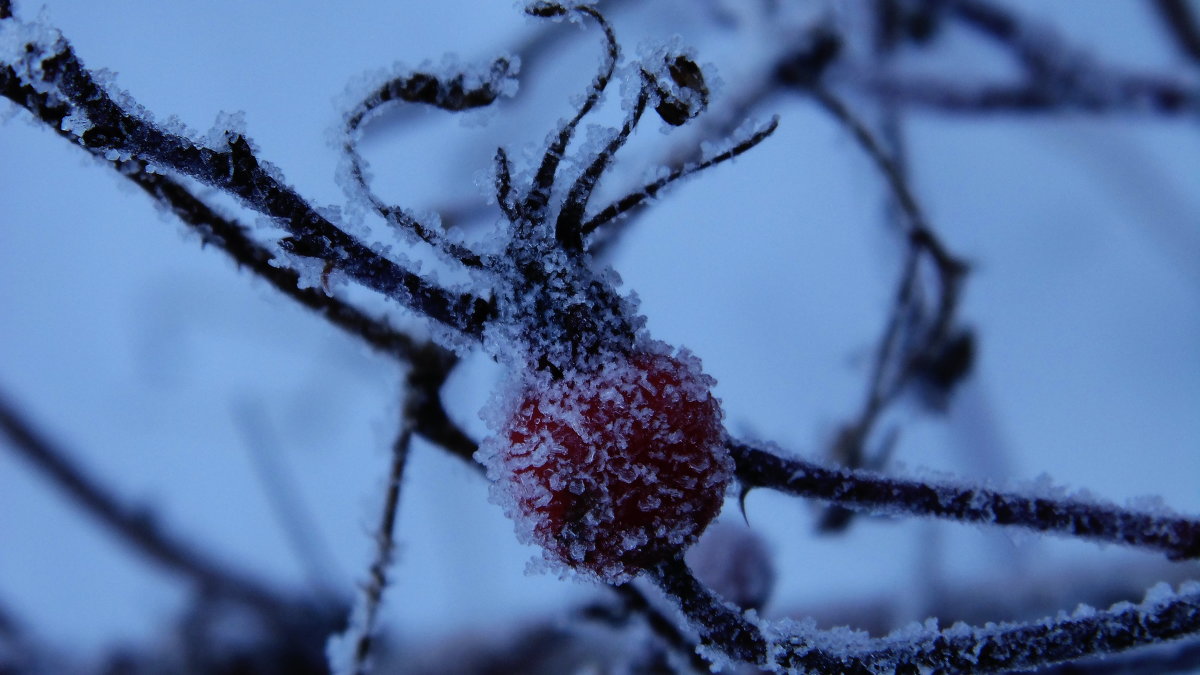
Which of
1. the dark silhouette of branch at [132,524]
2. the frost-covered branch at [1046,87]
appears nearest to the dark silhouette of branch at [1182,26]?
the frost-covered branch at [1046,87]

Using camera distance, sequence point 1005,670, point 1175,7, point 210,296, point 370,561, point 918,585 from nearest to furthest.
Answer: point 1005,670 < point 370,561 < point 918,585 < point 1175,7 < point 210,296

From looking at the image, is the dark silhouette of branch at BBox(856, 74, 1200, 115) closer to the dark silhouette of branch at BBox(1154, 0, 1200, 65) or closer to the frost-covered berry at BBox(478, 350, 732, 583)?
the dark silhouette of branch at BBox(1154, 0, 1200, 65)

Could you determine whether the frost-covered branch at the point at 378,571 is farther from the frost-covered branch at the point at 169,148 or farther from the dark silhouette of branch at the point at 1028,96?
the dark silhouette of branch at the point at 1028,96

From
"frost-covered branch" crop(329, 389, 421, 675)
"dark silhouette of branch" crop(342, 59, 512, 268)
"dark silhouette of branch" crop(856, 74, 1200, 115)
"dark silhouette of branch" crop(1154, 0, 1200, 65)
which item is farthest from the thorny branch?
"dark silhouette of branch" crop(1154, 0, 1200, 65)

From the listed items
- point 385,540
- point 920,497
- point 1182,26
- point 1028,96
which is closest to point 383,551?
point 385,540

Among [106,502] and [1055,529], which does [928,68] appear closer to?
[1055,529]

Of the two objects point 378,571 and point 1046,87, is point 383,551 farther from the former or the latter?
point 1046,87

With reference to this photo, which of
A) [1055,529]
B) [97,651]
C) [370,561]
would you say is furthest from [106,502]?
[1055,529]
